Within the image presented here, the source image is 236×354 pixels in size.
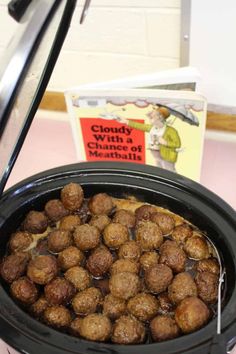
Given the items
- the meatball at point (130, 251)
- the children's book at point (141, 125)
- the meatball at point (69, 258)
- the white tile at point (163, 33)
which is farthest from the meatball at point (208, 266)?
the white tile at point (163, 33)

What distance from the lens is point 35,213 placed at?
88 cm

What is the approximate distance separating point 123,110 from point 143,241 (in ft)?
1.14

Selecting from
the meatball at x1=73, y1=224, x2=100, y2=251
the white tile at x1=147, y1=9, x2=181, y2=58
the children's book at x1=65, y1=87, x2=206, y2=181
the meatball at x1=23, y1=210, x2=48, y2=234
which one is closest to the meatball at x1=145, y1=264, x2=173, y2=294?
the meatball at x1=73, y1=224, x2=100, y2=251

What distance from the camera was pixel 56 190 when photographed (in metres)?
0.93

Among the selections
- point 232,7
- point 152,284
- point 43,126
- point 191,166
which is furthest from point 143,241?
point 43,126

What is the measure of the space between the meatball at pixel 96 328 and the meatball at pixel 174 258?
0.15m

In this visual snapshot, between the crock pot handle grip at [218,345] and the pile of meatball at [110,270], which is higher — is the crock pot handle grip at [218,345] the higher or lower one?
the higher one

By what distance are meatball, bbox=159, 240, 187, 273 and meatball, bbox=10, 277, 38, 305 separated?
0.22 meters

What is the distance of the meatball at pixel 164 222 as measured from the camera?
0.87 meters

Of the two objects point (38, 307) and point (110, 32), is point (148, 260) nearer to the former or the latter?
point (38, 307)

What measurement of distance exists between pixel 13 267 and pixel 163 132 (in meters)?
0.47

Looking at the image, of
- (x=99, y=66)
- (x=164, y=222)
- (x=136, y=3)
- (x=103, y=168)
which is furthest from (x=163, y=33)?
(x=164, y=222)

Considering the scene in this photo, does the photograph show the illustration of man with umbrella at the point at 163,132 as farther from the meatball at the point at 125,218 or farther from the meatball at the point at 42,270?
the meatball at the point at 42,270

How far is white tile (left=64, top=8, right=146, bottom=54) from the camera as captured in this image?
126cm
